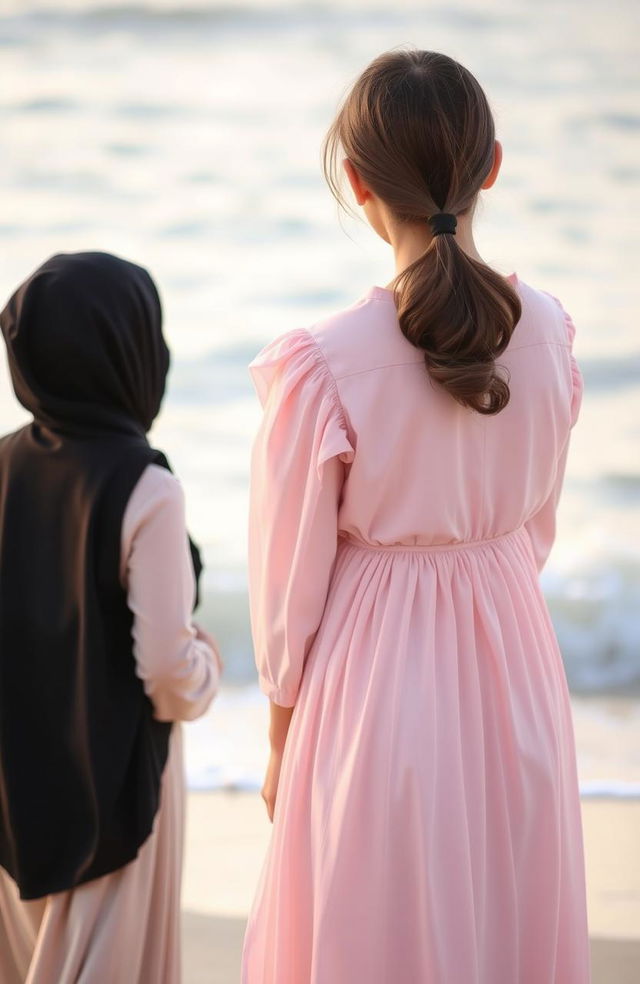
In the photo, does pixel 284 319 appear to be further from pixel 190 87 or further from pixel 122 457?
pixel 122 457

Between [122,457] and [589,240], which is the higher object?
[589,240]

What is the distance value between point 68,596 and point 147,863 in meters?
0.41

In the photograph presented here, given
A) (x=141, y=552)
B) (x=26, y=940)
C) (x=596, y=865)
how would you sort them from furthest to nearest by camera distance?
(x=596, y=865)
(x=26, y=940)
(x=141, y=552)

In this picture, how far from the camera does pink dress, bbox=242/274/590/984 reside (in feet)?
4.54

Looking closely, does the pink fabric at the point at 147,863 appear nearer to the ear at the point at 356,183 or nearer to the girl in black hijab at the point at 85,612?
the girl in black hijab at the point at 85,612

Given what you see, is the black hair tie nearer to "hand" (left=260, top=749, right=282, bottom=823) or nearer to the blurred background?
"hand" (left=260, top=749, right=282, bottom=823)

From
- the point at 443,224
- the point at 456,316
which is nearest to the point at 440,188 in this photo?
the point at 443,224

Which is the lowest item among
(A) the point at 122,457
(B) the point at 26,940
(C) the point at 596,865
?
(C) the point at 596,865

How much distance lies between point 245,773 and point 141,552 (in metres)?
1.90

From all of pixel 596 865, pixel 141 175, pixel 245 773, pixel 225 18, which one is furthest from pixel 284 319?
pixel 596 865

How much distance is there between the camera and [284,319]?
869 centimetres

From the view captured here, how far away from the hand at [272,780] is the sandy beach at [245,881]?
0.79 meters

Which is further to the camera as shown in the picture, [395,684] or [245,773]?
[245,773]

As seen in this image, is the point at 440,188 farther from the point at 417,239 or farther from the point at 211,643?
the point at 211,643
